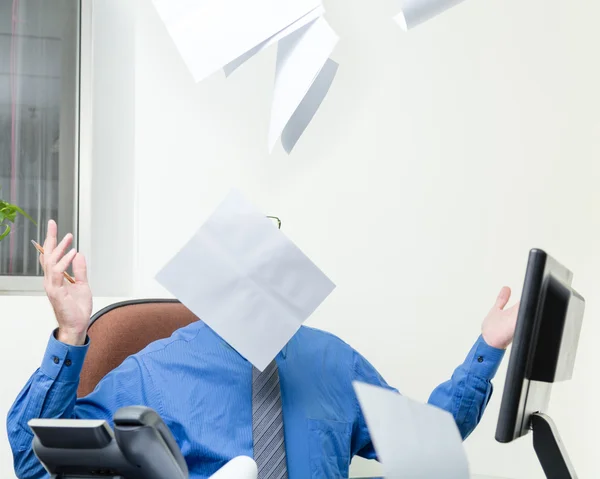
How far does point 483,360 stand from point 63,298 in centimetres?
63

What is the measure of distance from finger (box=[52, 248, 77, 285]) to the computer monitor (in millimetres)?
557

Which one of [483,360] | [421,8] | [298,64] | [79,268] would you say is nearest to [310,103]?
[298,64]

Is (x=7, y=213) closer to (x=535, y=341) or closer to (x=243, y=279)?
(x=243, y=279)

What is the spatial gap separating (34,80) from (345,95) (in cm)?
82

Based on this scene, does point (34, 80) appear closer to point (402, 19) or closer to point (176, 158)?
point (176, 158)

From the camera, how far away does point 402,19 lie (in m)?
0.84

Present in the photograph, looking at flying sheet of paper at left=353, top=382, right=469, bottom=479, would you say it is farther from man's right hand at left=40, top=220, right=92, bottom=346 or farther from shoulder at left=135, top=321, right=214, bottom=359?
shoulder at left=135, top=321, right=214, bottom=359

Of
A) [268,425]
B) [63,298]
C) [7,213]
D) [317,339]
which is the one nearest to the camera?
[63,298]

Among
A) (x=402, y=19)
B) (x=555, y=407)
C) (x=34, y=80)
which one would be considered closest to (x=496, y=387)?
(x=555, y=407)

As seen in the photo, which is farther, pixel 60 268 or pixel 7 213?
pixel 7 213

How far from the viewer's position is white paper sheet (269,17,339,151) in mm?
837

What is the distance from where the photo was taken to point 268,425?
106cm

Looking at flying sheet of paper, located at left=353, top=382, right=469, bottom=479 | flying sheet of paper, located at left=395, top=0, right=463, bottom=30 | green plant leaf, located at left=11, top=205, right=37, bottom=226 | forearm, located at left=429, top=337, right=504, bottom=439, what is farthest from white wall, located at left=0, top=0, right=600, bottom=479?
flying sheet of paper, located at left=353, top=382, right=469, bottom=479

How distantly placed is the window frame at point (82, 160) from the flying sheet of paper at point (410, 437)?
133 cm
